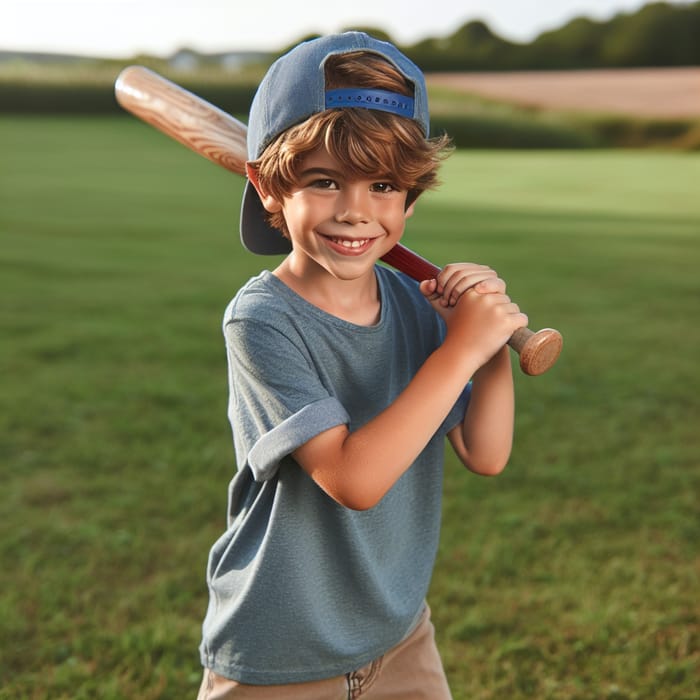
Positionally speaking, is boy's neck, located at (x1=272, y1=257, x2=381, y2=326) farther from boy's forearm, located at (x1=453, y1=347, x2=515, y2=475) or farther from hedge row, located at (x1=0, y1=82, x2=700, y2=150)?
hedge row, located at (x1=0, y1=82, x2=700, y2=150)

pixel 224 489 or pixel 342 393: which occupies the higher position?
pixel 342 393

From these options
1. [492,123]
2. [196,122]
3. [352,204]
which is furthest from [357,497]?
[492,123]

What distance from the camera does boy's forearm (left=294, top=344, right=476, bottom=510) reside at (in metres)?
1.28

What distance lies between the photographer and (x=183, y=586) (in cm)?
283

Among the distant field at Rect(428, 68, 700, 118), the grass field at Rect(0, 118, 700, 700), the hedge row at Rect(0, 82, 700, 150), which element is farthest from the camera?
the distant field at Rect(428, 68, 700, 118)

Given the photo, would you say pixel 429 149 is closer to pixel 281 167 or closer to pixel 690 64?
pixel 281 167

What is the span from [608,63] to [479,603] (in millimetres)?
24935

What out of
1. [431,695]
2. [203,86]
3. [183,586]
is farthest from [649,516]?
[203,86]

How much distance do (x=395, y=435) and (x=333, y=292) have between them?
27 cm

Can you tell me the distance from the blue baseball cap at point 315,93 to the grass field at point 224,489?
5.28 ft

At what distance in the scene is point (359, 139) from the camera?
1.26 meters

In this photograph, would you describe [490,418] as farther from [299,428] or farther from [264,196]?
[264,196]

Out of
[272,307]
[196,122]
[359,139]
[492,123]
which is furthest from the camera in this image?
[492,123]

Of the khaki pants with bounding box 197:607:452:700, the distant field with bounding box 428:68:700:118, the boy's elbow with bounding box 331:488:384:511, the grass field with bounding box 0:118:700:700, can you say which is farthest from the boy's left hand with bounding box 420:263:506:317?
the distant field with bounding box 428:68:700:118
